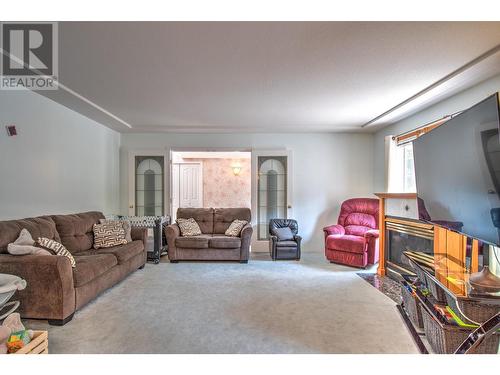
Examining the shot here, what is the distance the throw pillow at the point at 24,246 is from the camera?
2.40 meters

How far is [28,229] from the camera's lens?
2746 millimetres

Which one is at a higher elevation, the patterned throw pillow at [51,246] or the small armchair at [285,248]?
the patterned throw pillow at [51,246]

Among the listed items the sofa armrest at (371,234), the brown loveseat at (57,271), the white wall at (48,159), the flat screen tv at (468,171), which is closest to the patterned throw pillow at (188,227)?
the brown loveseat at (57,271)

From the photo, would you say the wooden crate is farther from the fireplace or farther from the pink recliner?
the pink recliner

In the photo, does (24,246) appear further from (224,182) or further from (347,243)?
(224,182)

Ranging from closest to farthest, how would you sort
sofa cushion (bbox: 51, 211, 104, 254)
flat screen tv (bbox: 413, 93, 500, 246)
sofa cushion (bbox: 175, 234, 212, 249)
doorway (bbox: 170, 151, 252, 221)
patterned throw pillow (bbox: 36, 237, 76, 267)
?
flat screen tv (bbox: 413, 93, 500, 246) → patterned throw pillow (bbox: 36, 237, 76, 267) → sofa cushion (bbox: 51, 211, 104, 254) → sofa cushion (bbox: 175, 234, 212, 249) → doorway (bbox: 170, 151, 252, 221)

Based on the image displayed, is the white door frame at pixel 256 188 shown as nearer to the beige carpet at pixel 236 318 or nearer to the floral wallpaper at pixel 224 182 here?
the beige carpet at pixel 236 318

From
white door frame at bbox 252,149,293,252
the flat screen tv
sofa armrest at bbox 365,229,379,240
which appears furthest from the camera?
white door frame at bbox 252,149,293,252

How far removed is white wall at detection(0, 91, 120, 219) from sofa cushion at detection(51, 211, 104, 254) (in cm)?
29

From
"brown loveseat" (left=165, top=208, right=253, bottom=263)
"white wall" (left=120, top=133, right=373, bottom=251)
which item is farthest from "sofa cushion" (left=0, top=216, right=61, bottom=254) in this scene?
"white wall" (left=120, top=133, right=373, bottom=251)

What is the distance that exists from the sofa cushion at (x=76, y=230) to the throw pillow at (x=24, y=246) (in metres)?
0.63

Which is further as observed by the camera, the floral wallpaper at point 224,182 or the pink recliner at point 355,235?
the floral wallpaper at point 224,182

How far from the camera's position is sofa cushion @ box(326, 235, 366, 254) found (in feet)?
13.6
